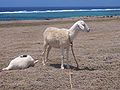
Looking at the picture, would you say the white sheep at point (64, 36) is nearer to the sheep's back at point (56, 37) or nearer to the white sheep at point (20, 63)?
the sheep's back at point (56, 37)

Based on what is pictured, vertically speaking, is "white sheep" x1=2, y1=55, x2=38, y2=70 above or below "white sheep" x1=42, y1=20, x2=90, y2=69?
below

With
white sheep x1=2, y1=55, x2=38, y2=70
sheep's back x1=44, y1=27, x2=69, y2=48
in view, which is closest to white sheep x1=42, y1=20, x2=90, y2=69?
sheep's back x1=44, y1=27, x2=69, y2=48

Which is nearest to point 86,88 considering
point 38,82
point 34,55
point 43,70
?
point 38,82

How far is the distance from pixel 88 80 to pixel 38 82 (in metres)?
1.47

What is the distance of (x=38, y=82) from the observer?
10.1m

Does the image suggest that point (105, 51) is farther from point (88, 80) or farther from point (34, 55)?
point (88, 80)

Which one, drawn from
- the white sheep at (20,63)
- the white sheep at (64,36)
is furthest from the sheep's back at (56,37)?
the white sheep at (20,63)

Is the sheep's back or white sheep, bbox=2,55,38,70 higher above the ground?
the sheep's back

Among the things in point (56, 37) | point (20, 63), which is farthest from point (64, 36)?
point (20, 63)

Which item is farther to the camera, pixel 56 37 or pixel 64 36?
pixel 56 37

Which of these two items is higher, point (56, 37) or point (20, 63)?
point (56, 37)

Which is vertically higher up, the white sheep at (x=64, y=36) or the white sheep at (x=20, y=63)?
the white sheep at (x=64, y=36)

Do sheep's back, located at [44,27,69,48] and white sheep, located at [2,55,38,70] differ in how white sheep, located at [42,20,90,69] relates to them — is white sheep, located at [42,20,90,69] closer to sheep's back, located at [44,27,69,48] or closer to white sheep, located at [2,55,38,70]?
sheep's back, located at [44,27,69,48]

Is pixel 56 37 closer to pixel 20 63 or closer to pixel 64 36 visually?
pixel 64 36
